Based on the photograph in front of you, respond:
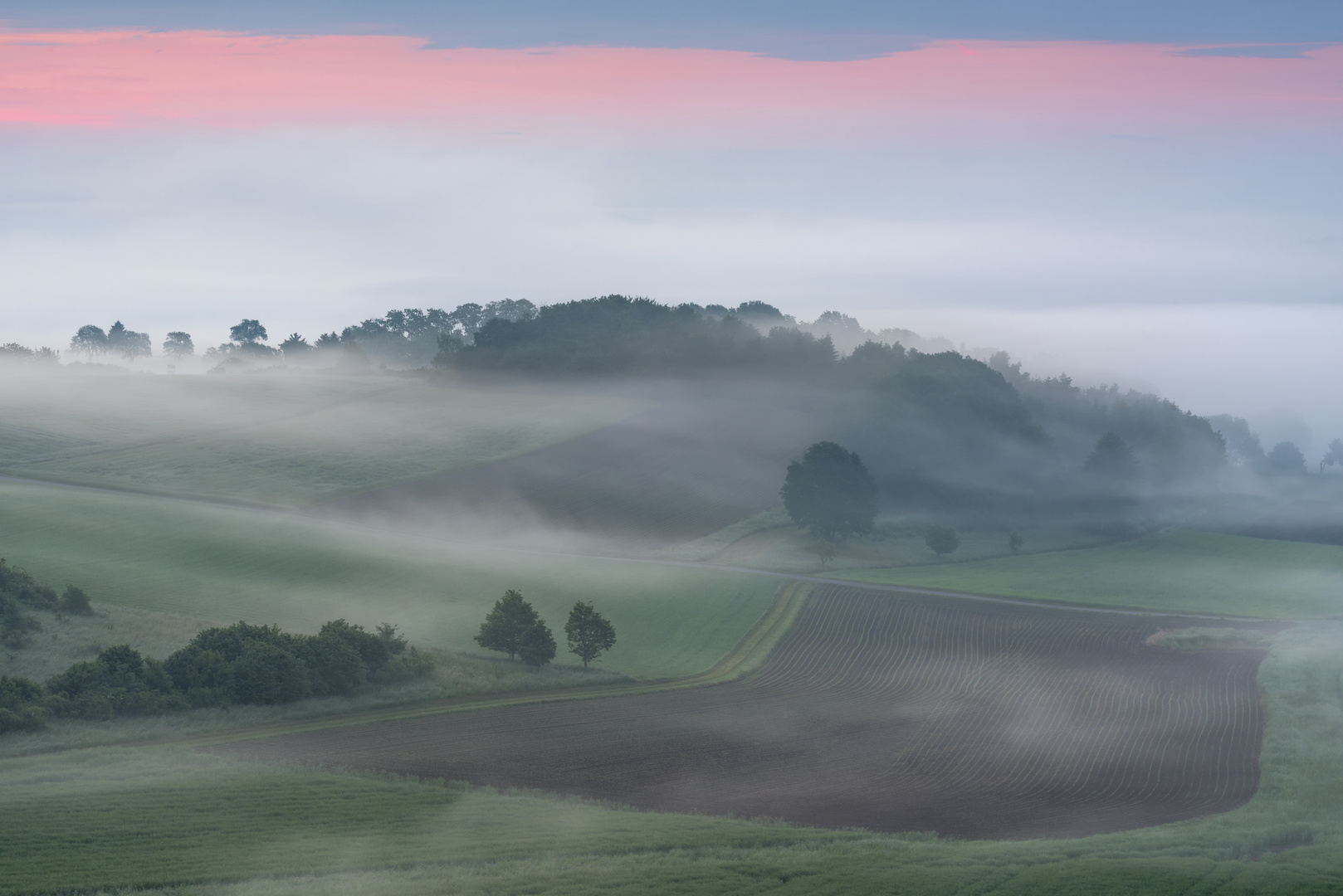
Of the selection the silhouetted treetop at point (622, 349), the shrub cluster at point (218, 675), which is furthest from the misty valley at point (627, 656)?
the silhouetted treetop at point (622, 349)

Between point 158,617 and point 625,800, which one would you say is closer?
point 625,800

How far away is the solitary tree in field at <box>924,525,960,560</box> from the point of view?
9075 centimetres

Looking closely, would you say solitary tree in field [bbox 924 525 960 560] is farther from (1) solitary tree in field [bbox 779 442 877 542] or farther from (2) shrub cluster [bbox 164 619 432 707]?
(2) shrub cluster [bbox 164 619 432 707]

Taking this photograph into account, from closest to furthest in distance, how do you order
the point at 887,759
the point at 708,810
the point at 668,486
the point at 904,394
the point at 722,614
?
the point at 708,810, the point at 887,759, the point at 722,614, the point at 668,486, the point at 904,394

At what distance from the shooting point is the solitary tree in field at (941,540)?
90750mm

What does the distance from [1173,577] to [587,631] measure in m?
58.1

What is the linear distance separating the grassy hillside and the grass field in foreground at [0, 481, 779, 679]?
38.3 ft

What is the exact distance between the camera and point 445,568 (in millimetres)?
66125

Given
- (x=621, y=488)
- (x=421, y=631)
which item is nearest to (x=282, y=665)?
(x=421, y=631)

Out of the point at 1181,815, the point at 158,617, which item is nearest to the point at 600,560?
the point at 158,617

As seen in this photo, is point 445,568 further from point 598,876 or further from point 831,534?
point 598,876

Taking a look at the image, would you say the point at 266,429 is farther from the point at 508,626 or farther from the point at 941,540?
the point at 941,540

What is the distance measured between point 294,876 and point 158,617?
3016 cm

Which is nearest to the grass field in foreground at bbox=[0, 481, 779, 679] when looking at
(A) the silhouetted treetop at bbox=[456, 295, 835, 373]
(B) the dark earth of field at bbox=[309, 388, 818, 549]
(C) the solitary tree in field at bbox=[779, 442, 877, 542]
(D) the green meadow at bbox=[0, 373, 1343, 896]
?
(D) the green meadow at bbox=[0, 373, 1343, 896]
